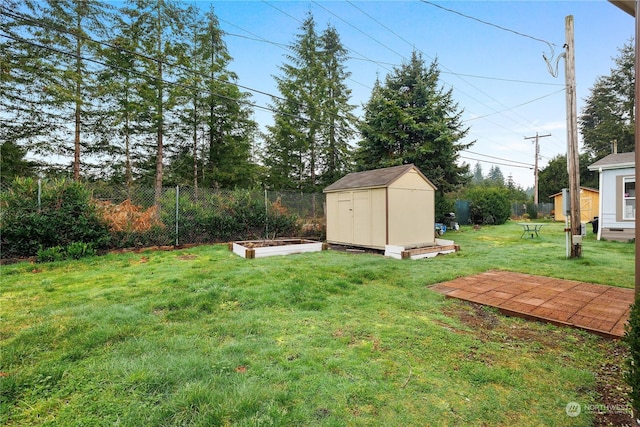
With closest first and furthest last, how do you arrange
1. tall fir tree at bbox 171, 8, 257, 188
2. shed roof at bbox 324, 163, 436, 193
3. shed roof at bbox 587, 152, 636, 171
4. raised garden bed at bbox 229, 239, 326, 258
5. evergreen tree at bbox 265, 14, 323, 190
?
raised garden bed at bbox 229, 239, 326, 258 < shed roof at bbox 324, 163, 436, 193 < shed roof at bbox 587, 152, 636, 171 < tall fir tree at bbox 171, 8, 257, 188 < evergreen tree at bbox 265, 14, 323, 190

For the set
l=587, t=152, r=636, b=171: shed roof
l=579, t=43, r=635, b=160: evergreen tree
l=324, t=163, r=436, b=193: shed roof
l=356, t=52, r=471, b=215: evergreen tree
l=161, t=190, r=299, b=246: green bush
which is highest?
l=579, t=43, r=635, b=160: evergreen tree

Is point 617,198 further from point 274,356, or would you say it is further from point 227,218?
point 274,356

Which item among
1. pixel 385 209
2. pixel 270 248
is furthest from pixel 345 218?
pixel 270 248

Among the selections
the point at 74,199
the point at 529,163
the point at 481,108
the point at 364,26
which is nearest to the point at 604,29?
the point at 364,26

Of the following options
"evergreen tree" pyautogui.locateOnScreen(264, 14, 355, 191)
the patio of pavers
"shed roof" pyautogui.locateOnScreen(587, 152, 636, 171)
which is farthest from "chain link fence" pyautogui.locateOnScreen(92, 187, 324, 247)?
"shed roof" pyautogui.locateOnScreen(587, 152, 636, 171)

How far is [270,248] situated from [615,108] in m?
35.1

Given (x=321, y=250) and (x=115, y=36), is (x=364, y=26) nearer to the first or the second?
(x=321, y=250)

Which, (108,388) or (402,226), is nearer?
(108,388)

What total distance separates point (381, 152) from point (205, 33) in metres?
10.7

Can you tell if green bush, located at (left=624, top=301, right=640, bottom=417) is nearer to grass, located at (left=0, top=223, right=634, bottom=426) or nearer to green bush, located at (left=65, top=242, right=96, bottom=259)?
grass, located at (left=0, top=223, right=634, bottom=426)

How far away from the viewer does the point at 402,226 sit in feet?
26.0

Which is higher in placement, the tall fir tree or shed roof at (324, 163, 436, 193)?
the tall fir tree

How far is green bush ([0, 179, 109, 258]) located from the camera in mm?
5898

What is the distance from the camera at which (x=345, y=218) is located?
354 inches
